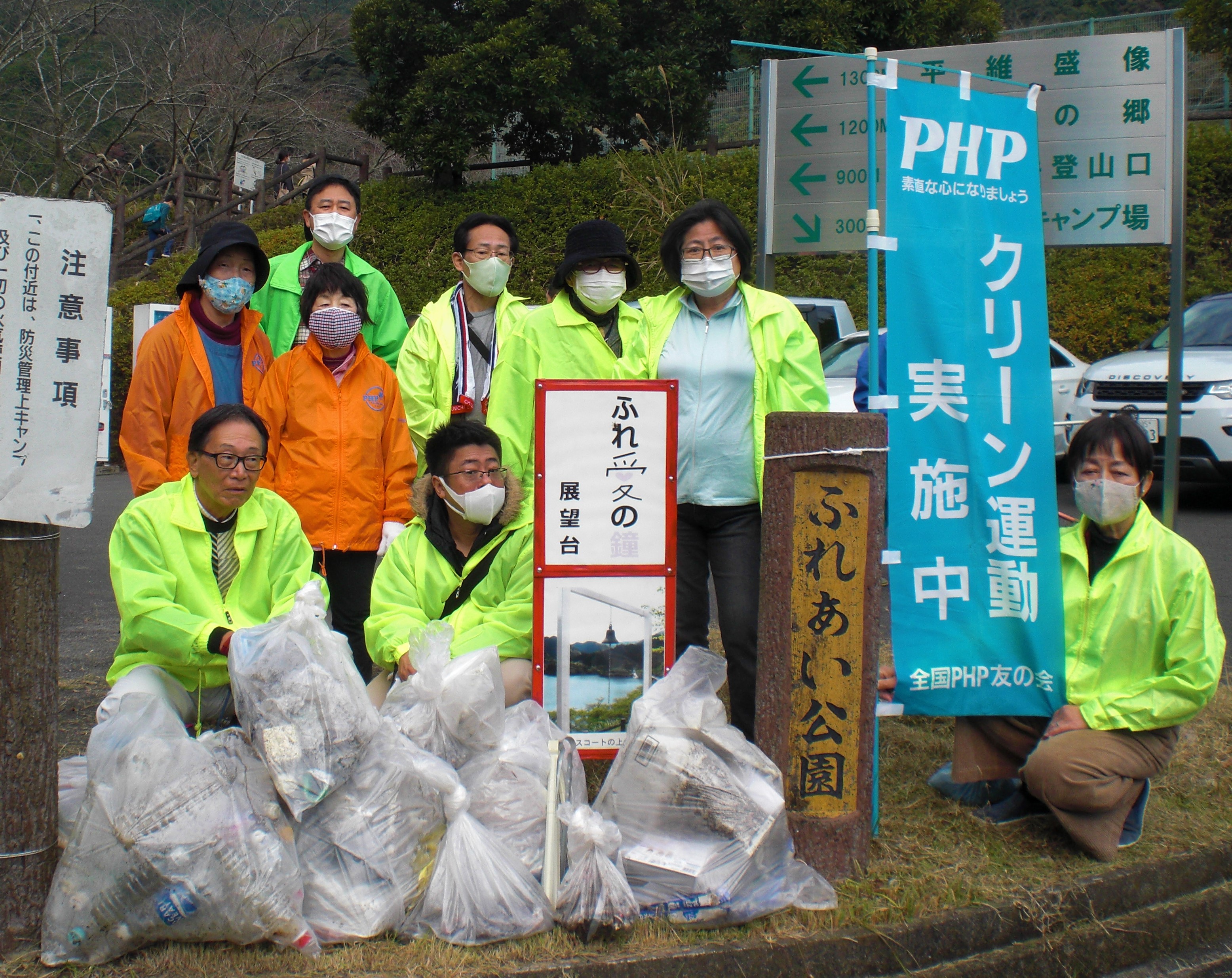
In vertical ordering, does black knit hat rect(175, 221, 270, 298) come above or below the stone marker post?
above

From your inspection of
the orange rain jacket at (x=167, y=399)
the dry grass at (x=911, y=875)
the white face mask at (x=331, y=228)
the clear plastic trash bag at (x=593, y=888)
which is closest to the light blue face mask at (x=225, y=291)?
the orange rain jacket at (x=167, y=399)

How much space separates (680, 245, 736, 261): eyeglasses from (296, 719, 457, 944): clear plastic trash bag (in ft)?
6.28

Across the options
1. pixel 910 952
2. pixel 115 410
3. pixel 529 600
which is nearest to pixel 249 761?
pixel 529 600

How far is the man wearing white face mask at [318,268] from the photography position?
4754 millimetres

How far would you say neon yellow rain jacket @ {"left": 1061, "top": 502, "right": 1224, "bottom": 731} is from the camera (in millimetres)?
3381

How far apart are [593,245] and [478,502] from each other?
3.66 ft

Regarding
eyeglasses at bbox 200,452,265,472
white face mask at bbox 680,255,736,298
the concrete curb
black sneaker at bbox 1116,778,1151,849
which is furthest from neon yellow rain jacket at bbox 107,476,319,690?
black sneaker at bbox 1116,778,1151,849

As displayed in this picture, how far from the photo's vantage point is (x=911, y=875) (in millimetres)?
3271

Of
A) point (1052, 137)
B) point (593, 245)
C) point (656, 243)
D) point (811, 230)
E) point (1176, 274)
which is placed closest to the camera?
point (593, 245)

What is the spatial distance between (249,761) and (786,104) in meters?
3.94

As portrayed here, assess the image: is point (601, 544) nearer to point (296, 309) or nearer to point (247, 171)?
point (296, 309)

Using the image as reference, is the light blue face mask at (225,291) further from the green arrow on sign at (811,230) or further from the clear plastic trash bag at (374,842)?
the green arrow on sign at (811,230)

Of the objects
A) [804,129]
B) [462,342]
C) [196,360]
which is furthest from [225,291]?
[804,129]

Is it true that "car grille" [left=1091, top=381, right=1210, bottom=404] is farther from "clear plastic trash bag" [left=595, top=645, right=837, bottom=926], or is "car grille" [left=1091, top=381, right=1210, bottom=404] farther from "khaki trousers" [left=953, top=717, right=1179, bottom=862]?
"clear plastic trash bag" [left=595, top=645, right=837, bottom=926]
